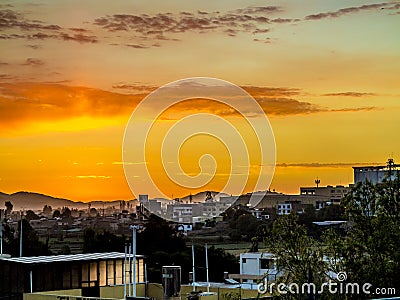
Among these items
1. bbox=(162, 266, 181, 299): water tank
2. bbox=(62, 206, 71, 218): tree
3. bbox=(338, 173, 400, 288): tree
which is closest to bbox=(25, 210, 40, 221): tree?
bbox=(62, 206, 71, 218): tree

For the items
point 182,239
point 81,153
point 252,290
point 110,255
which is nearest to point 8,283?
point 110,255

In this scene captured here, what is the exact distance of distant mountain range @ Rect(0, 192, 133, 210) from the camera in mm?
43656

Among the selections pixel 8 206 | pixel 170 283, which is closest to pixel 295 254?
pixel 170 283

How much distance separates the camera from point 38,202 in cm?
4750

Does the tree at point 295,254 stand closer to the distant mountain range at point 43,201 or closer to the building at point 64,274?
the building at point 64,274

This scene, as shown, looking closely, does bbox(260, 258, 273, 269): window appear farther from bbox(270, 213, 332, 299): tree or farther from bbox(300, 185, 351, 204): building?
bbox(300, 185, 351, 204): building

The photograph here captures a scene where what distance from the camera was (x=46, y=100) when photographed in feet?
87.9

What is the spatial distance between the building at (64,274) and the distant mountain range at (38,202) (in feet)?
62.7

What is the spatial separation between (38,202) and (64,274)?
25414mm

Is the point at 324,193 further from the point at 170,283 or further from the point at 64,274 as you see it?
the point at 170,283

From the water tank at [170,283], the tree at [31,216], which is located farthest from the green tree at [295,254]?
the tree at [31,216]

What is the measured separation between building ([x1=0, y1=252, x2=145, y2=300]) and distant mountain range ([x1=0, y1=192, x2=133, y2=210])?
19125 mm

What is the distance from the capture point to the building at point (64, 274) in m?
22.0

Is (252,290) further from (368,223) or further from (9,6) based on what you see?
(9,6)
